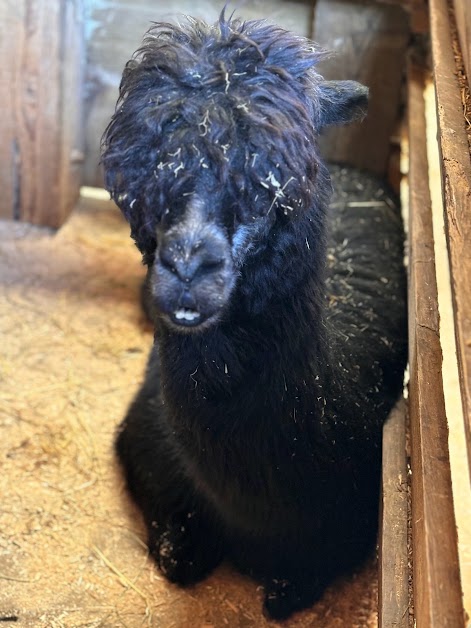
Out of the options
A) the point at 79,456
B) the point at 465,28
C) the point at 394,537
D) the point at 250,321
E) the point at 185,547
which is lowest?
the point at 79,456

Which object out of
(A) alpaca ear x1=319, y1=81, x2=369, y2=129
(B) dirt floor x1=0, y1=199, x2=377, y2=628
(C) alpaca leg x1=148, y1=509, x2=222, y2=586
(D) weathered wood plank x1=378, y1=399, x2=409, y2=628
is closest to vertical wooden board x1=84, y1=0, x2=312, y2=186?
(B) dirt floor x1=0, y1=199, x2=377, y2=628

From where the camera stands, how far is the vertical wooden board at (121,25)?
193 inches

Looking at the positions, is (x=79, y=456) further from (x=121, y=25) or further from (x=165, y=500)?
(x=121, y=25)

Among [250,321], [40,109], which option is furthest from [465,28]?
[40,109]

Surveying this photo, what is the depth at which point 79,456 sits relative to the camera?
3.99m

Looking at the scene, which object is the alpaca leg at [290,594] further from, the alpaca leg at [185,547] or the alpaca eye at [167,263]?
the alpaca eye at [167,263]

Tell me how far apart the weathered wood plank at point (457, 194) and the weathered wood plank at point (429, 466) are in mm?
429

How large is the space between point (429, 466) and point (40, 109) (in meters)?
4.03

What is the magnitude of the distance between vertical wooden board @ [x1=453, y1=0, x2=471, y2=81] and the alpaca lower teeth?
1.34 m

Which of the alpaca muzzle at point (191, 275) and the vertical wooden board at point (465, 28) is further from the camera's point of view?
the vertical wooden board at point (465, 28)

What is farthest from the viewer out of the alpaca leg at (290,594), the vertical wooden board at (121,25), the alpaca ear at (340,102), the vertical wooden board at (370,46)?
the vertical wooden board at (121,25)

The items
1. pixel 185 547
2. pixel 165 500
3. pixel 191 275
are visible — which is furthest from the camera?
pixel 165 500

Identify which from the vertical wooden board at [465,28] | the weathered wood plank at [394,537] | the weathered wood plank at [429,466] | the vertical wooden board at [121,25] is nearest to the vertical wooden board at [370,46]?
the vertical wooden board at [121,25]

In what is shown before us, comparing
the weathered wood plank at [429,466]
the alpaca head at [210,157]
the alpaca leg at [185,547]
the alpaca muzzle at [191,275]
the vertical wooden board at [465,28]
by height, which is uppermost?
the vertical wooden board at [465,28]
